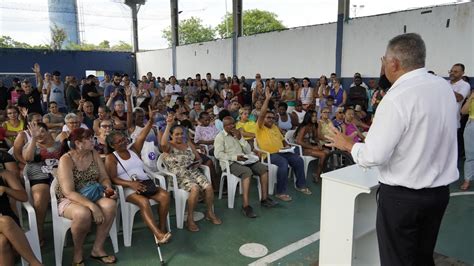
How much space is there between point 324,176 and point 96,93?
622 cm

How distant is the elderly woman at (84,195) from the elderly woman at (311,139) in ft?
10.1

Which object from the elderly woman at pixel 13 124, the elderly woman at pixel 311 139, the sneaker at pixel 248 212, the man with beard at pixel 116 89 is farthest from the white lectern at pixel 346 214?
the man with beard at pixel 116 89

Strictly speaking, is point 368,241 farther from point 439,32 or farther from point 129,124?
point 439,32

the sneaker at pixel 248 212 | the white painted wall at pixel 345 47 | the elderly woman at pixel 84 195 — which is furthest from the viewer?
the white painted wall at pixel 345 47

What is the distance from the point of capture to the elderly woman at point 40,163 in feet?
10.3

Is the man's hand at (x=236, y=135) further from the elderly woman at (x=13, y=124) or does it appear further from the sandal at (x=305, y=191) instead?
the elderly woman at (x=13, y=124)

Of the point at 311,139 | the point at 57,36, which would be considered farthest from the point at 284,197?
the point at 57,36

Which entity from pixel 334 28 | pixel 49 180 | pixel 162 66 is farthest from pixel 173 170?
pixel 162 66

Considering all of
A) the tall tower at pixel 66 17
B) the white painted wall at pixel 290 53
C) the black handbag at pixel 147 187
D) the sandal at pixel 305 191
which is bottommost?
the sandal at pixel 305 191

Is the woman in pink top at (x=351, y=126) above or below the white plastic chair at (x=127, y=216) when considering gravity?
above

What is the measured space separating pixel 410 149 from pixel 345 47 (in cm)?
898

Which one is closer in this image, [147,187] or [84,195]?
[84,195]

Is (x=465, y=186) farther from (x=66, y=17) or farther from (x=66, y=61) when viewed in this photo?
(x=66, y=17)

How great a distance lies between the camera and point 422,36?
8367mm
